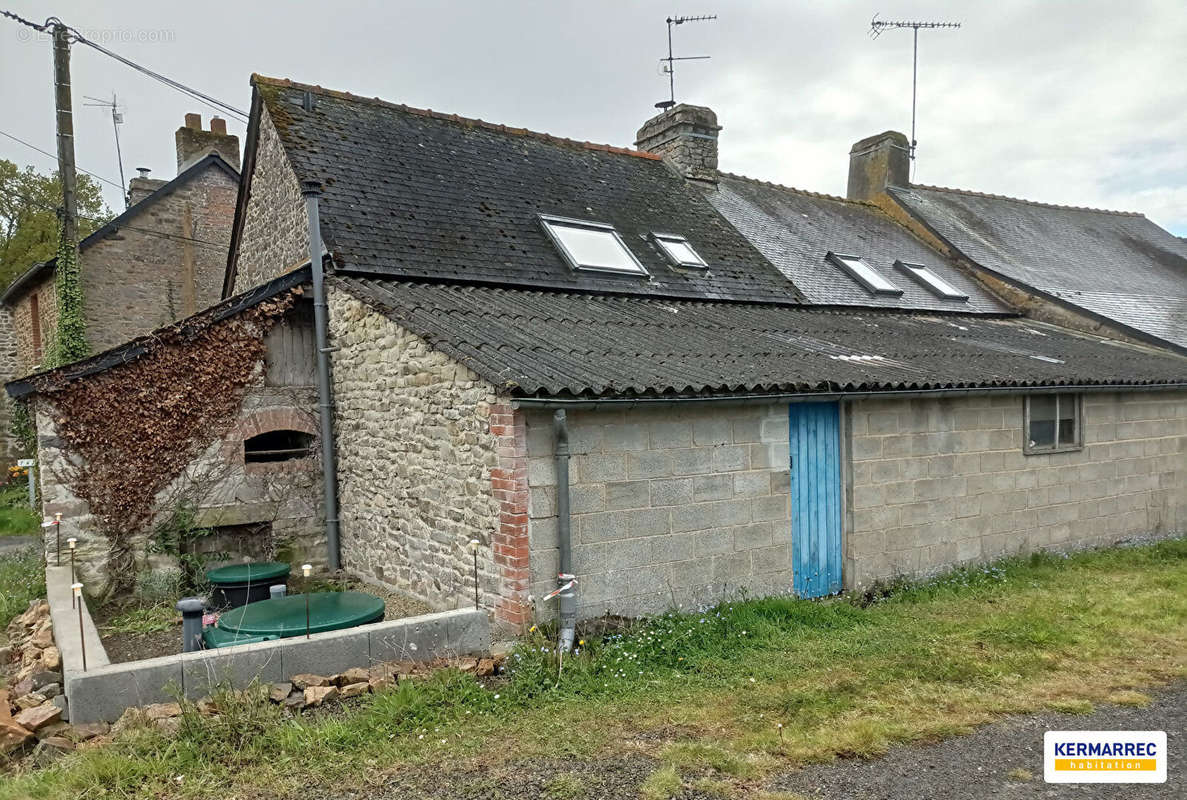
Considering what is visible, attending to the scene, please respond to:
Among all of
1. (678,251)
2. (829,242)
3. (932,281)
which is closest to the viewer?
(678,251)

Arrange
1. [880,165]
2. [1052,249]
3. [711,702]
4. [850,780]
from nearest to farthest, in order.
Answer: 1. [850,780]
2. [711,702]
3. [1052,249]
4. [880,165]

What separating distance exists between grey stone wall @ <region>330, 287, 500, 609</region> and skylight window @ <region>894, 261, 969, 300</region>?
10422 millimetres

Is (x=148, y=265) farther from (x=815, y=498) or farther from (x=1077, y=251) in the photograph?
(x=1077, y=251)

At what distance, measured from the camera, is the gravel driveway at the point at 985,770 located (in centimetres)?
445

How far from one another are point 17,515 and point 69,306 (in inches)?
173

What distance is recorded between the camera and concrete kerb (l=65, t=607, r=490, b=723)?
5.34m

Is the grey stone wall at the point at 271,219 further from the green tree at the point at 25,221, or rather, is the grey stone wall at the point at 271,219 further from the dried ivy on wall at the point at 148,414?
the green tree at the point at 25,221

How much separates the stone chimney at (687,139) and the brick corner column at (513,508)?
10241mm

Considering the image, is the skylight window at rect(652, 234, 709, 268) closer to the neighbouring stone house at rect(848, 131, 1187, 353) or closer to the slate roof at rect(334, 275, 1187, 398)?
the slate roof at rect(334, 275, 1187, 398)

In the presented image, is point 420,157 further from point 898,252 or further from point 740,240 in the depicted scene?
point 898,252

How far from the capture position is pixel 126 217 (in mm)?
19125

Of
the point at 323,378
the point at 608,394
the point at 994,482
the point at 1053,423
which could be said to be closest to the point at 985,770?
the point at 608,394

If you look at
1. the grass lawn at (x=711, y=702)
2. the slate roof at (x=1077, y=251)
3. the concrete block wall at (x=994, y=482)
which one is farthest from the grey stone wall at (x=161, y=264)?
the slate roof at (x=1077, y=251)

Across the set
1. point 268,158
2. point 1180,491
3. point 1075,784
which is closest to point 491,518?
point 1075,784
